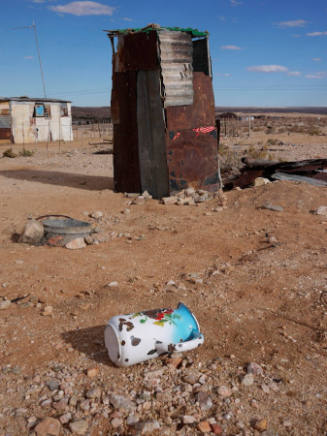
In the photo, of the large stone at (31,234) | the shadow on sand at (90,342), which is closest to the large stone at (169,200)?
the large stone at (31,234)

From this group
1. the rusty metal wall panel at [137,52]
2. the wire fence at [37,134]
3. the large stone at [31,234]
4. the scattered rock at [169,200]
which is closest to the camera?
the large stone at [31,234]

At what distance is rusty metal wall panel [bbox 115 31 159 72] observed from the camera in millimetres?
6737

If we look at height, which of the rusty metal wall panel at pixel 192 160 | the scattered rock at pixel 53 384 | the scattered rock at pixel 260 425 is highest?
the rusty metal wall panel at pixel 192 160

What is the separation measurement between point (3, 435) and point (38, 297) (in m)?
1.61

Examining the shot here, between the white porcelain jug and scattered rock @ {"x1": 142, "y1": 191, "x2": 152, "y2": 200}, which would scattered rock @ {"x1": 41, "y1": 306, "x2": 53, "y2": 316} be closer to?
the white porcelain jug

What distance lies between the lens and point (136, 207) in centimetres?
685

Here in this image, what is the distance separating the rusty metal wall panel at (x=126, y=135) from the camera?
7.27m

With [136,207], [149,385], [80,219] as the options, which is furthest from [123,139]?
[149,385]

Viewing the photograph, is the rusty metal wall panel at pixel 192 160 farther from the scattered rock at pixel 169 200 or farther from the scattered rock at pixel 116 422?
the scattered rock at pixel 116 422

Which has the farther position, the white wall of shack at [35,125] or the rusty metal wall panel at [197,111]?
the white wall of shack at [35,125]

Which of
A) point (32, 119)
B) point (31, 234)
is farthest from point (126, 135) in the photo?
point (32, 119)

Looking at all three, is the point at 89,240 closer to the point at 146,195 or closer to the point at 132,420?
the point at 146,195

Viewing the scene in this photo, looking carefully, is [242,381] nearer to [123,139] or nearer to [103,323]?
[103,323]

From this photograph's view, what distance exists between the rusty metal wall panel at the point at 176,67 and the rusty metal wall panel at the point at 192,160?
57 cm
